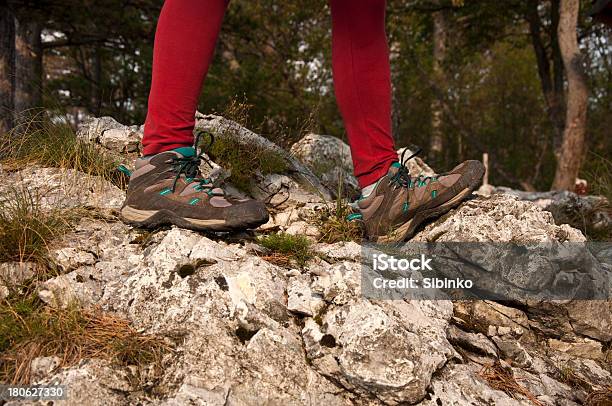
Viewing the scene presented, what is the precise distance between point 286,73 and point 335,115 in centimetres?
A: 191

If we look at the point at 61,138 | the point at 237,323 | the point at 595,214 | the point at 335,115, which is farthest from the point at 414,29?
the point at 237,323

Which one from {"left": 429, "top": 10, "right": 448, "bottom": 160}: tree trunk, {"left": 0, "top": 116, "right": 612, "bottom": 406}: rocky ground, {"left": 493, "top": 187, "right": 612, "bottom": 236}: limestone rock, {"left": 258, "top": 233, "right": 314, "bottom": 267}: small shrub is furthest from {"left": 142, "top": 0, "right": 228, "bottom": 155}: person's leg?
{"left": 429, "top": 10, "right": 448, "bottom": 160}: tree trunk

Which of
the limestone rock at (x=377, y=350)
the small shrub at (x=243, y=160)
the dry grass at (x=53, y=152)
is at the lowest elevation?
the limestone rock at (x=377, y=350)

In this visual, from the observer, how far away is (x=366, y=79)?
228 cm

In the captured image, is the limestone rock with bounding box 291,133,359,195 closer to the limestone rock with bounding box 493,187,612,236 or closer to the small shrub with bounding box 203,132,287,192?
the small shrub with bounding box 203,132,287,192

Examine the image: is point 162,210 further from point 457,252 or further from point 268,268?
point 457,252

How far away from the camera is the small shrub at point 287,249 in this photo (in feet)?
6.84

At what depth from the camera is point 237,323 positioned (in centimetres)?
173

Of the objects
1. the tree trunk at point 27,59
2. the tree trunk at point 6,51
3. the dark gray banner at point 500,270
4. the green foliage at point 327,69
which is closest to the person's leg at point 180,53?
the dark gray banner at point 500,270

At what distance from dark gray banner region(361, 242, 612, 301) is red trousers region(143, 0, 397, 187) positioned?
423mm

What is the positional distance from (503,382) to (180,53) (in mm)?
1683

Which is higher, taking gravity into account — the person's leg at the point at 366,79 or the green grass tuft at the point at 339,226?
the person's leg at the point at 366,79

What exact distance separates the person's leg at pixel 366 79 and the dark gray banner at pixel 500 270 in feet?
1.38

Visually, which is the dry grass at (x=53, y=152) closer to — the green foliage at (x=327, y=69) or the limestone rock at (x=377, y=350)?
the limestone rock at (x=377, y=350)
